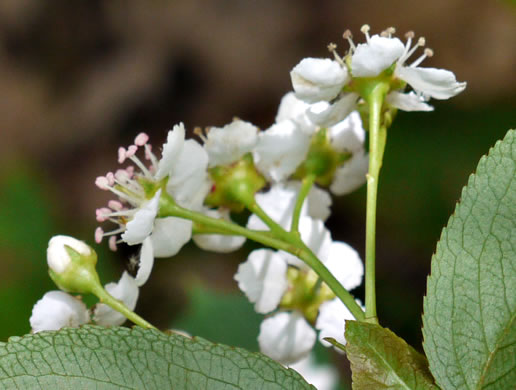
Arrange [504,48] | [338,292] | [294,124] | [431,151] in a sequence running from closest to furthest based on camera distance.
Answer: [338,292], [294,124], [431,151], [504,48]

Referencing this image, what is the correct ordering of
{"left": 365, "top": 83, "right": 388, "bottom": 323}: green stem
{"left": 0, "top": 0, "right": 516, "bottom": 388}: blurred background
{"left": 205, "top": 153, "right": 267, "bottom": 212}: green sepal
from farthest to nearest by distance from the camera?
{"left": 0, "top": 0, "right": 516, "bottom": 388}: blurred background
{"left": 205, "top": 153, "right": 267, "bottom": 212}: green sepal
{"left": 365, "top": 83, "right": 388, "bottom": 323}: green stem

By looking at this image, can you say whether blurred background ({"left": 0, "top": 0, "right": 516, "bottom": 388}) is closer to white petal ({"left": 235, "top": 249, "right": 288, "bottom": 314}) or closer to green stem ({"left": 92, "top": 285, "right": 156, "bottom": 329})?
white petal ({"left": 235, "top": 249, "right": 288, "bottom": 314})

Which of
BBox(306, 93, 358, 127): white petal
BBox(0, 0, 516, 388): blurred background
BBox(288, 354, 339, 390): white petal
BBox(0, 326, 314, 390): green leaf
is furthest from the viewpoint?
BBox(0, 0, 516, 388): blurred background

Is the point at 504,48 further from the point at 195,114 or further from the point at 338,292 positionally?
the point at 338,292

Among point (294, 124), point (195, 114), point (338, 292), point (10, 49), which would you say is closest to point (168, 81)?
point (195, 114)

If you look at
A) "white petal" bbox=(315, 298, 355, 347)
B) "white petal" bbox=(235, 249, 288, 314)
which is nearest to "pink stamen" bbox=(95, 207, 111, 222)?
"white petal" bbox=(235, 249, 288, 314)
